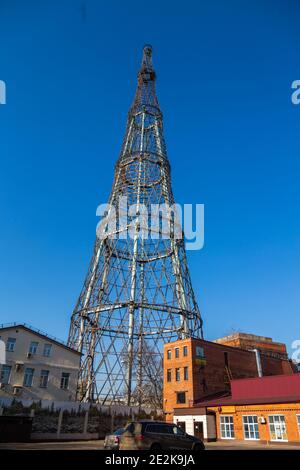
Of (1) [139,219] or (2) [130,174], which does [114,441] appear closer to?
(1) [139,219]

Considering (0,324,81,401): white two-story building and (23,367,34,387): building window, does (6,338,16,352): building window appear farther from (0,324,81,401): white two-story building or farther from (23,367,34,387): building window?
(23,367,34,387): building window

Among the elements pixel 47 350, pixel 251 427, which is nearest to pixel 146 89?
pixel 47 350

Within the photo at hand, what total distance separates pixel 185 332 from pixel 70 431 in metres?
16.4

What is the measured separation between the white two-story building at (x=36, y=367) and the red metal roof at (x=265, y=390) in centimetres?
1367

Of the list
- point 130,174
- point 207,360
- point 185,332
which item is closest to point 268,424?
point 207,360

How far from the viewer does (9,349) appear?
34469 millimetres

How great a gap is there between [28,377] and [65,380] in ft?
12.5

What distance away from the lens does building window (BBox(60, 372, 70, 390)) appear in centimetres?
3578

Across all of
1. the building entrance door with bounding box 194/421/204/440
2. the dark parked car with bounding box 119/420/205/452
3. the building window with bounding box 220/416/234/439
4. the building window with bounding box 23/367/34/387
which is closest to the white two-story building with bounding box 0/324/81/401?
the building window with bounding box 23/367/34/387

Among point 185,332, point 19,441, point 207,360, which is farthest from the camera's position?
point 185,332

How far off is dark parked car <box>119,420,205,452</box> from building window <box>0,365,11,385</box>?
21.6 meters

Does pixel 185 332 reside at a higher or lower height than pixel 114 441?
higher
